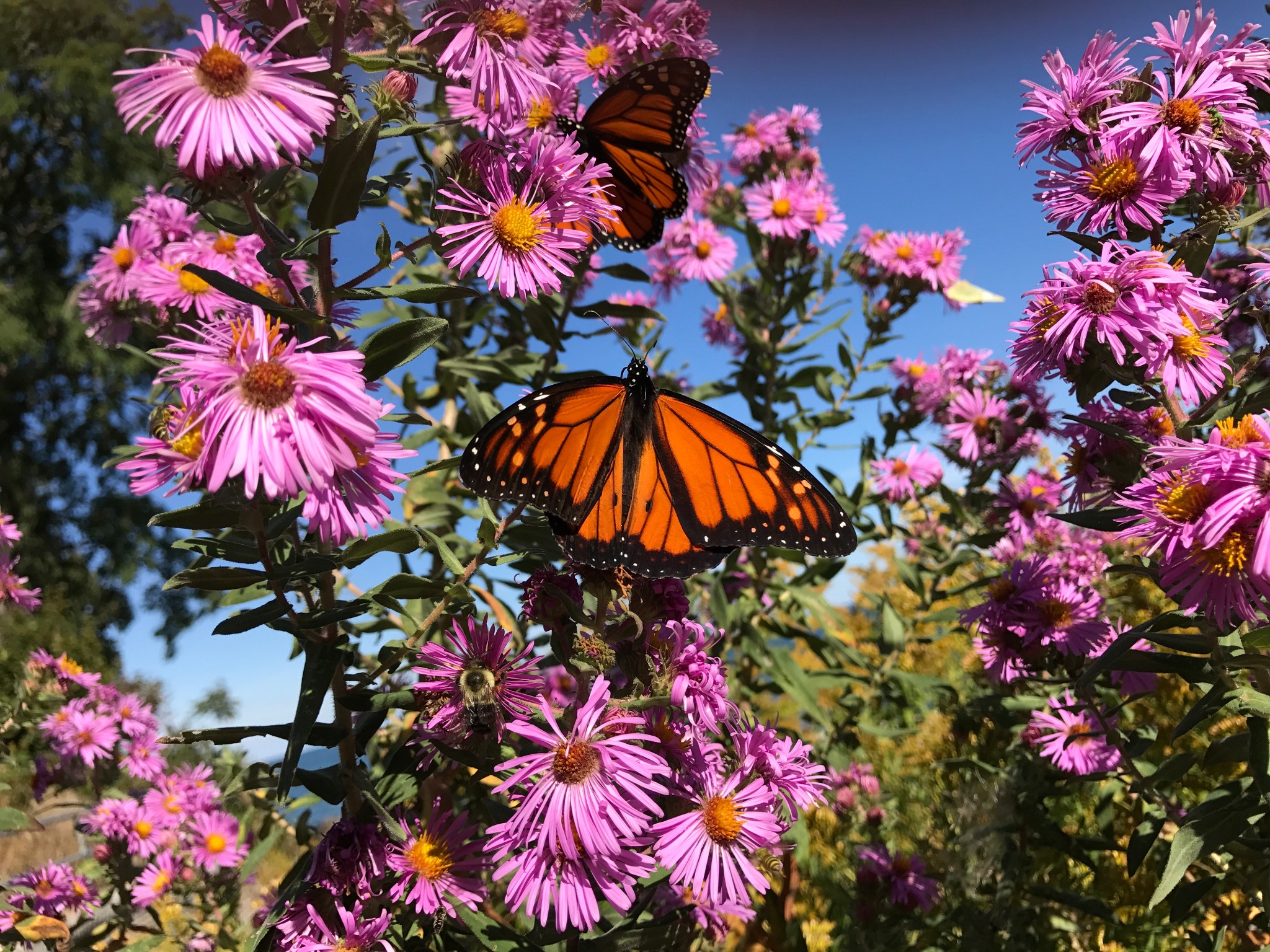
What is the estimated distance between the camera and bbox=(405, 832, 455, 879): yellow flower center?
104 centimetres

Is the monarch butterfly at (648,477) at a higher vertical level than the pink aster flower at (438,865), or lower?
higher

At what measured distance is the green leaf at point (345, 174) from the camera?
88 centimetres

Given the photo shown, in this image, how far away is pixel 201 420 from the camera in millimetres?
826

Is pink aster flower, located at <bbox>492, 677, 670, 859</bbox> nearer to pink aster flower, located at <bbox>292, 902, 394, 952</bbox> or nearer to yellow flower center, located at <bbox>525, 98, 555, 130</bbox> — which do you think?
pink aster flower, located at <bbox>292, 902, 394, 952</bbox>

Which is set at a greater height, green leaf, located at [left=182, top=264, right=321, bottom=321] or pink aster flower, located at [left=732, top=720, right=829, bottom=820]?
green leaf, located at [left=182, top=264, right=321, bottom=321]

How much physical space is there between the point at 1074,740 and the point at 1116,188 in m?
1.11

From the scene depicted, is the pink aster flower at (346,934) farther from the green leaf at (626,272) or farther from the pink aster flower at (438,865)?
the green leaf at (626,272)

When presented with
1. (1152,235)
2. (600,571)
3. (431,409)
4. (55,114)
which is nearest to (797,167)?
(431,409)

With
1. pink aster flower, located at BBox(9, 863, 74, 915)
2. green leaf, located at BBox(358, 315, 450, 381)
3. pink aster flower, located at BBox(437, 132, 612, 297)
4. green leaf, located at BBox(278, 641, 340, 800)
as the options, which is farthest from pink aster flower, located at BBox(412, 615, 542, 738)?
pink aster flower, located at BBox(9, 863, 74, 915)

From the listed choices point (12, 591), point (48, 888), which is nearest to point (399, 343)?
point (12, 591)

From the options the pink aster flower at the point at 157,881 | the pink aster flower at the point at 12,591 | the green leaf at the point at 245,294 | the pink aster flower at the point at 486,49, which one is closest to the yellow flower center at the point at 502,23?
the pink aster flower at the point at 486,49

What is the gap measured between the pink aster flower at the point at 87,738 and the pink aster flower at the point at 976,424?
101 inches

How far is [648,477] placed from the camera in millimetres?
1247

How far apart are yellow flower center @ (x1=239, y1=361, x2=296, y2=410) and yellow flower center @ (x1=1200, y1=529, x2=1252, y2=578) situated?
1025 mm
